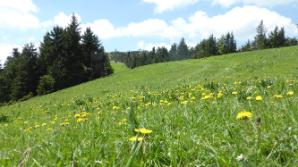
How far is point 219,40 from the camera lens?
427 ft

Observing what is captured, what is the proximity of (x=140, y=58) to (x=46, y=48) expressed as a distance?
277ft

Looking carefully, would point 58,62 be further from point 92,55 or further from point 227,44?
point 227,44

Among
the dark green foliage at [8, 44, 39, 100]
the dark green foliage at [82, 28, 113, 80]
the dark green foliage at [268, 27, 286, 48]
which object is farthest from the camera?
the dark green foliage at [268, 27, 286, 48]

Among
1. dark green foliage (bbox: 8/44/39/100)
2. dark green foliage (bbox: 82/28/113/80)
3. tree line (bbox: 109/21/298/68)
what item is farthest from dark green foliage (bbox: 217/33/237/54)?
dark green foliage (bbox: 8/44/39/100)

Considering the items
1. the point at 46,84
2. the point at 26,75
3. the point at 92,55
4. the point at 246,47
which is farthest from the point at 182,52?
the point at 46,84

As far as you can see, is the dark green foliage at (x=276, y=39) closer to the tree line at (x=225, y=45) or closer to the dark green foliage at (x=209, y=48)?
the tree line at (x=225, y=45)

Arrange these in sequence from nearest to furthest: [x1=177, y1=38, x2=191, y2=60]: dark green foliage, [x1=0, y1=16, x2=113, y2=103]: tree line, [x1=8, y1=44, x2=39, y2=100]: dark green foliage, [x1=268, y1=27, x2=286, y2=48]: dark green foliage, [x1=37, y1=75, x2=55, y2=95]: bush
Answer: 1. [x1=37, y1=75, x2=55, y2=95]: bush
2. [x1=0, y1=16, x2=113, y2=103]: tree line
3. [x1=8, y1=44, x2=39, y2=100]: dark green foliage
4. [x1=268, y1=27, x2=286, y2=48]: dark green foliage
5. [x1=177, y1=38, x2=191, y2=60]: dark green foliage

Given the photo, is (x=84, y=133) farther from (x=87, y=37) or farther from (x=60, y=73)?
(x=87, y=37)

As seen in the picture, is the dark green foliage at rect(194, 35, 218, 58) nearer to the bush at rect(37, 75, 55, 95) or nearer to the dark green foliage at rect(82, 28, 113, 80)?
the dark green foliage at rect(82, 28, 113, 80)

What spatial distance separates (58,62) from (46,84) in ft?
14.5

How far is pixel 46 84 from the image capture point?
69500 mm

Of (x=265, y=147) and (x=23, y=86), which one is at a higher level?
(x=265, y=147)

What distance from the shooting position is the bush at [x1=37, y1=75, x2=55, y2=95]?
69.1 m

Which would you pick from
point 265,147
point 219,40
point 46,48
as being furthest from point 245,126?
point 219,40
